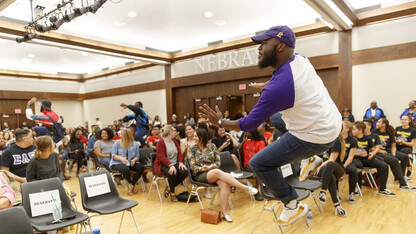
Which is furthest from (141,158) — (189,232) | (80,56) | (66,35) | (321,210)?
(80,56)

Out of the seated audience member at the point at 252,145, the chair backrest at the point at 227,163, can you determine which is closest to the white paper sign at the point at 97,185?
the chair backrest at the point at 227,163

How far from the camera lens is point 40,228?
2.63 meters

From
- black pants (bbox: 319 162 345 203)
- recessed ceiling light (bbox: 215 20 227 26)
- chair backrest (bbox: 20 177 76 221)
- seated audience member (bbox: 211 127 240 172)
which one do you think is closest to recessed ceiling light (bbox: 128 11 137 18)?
recessed ceiling light (bbox: 215 20 227 26)

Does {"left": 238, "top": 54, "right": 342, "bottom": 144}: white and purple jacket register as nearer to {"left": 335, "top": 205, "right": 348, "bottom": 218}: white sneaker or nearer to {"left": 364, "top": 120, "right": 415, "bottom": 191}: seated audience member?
{"left": 335, "top": 205, "right": 348, "bottom": 218}: white sneaker

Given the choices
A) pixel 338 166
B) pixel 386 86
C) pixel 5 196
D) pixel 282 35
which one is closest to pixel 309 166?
pixel 338 166

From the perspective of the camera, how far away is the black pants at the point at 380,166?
4.77 m

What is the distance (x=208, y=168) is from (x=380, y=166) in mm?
3040

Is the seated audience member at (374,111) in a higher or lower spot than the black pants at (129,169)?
higher

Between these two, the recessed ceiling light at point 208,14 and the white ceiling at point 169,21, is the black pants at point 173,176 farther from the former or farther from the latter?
the recessed ceiling light at point 208,14

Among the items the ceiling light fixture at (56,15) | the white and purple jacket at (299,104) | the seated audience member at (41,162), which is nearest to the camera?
the white and purple jacket at (299,104)

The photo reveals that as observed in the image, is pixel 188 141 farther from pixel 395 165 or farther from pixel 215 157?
pixel 395 165

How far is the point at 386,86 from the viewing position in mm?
8258

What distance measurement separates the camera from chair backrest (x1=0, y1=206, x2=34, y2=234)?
208 centimetres

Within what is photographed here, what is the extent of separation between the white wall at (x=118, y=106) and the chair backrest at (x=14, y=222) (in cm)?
1162
